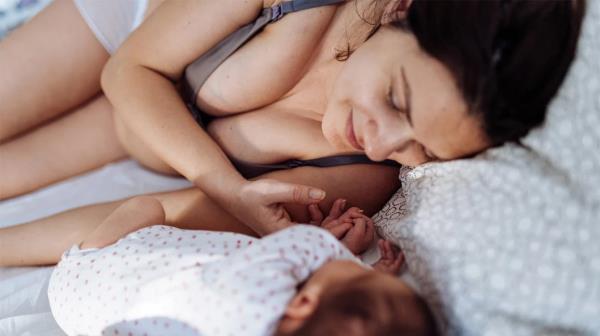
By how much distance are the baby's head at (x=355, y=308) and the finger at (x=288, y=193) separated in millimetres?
215

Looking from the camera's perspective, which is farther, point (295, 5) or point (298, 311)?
point (295, 5)

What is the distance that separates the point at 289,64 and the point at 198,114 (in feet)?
0.78

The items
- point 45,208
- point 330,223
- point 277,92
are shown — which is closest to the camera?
point 330,223

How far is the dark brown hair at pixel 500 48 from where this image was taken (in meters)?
0.80

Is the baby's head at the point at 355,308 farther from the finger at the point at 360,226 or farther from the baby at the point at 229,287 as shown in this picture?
the finger at the point at 360,226

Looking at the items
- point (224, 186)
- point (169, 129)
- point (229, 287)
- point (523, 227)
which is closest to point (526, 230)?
point (523, 227)

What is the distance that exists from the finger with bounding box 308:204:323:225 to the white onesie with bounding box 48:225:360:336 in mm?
212

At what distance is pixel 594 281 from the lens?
0.80 m

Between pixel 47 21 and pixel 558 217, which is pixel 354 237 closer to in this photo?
pixel 558 217

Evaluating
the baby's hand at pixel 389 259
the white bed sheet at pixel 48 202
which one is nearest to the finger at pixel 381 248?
the baby's hand at pixel 389 259

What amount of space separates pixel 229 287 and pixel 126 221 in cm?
32

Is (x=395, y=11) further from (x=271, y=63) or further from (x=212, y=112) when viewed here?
(x=212, y=112)

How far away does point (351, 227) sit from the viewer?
105 centimetres

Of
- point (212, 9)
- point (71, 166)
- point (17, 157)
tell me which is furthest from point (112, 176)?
point (212, 9)
